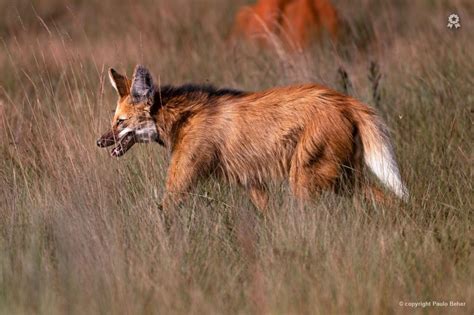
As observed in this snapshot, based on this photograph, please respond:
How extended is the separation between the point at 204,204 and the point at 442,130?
245 centimetres

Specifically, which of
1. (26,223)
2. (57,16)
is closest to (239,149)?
(26,223)

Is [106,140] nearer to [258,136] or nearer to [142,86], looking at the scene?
[142,86]

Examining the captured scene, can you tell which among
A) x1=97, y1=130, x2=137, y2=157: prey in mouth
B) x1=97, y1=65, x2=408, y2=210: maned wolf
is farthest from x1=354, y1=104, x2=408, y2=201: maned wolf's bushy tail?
x1=97, y1=130, x2=137, y2=157: prey in mouth

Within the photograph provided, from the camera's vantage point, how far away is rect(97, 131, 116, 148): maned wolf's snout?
6.34 metres

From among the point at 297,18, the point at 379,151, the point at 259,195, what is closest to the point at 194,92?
the point at 259,195

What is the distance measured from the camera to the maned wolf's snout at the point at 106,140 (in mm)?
6344

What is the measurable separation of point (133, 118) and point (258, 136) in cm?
89

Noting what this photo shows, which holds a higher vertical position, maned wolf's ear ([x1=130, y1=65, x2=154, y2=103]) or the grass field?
maned wolf's ear ([x1=130, y1=65, x2=154, y2=103])

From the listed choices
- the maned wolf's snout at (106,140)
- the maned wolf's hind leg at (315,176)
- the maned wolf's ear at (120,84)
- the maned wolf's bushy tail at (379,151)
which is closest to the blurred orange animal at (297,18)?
the maned wolf's ear at (120,84)

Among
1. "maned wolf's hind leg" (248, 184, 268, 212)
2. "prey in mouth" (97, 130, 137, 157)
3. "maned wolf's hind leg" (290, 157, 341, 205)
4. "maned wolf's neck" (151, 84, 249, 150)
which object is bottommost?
"maned wolf's hind leg" (248, 184, 268, 212)

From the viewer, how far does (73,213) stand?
562cm

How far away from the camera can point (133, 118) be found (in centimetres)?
652

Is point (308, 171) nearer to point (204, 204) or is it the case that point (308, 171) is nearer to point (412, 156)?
point (204, 204)

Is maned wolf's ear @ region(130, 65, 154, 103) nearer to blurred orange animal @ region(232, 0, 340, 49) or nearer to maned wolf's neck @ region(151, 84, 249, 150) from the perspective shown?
maned wolf's neck @ region(151, 84, 249, 150)
